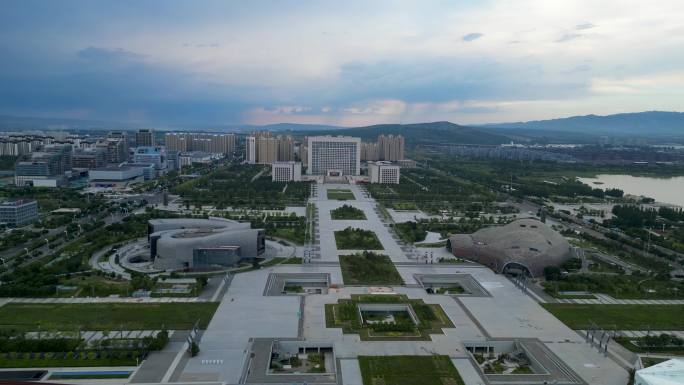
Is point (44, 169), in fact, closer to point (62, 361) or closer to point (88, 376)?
point (62, 361)

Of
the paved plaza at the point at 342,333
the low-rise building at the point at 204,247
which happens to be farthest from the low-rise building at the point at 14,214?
the paved plaza at the point at 342,333

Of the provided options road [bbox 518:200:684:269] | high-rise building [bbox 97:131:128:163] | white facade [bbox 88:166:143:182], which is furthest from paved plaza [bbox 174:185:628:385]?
high-rise building [bbox 97:131:128:163]

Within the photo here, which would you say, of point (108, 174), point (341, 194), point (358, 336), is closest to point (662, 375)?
point (358, 336)

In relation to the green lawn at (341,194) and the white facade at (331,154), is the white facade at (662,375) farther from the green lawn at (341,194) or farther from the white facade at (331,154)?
the white facade at (331,154)

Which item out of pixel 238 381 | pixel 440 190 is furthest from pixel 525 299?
pixel 440 190

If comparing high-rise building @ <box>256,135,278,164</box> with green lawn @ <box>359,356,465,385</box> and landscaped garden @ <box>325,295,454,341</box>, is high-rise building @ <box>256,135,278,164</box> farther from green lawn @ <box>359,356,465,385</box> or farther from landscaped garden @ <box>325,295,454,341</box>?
green lawn @ <box>359,356,465,385</box>

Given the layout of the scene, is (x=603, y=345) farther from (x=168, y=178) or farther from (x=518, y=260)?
(x=168, y=178)
